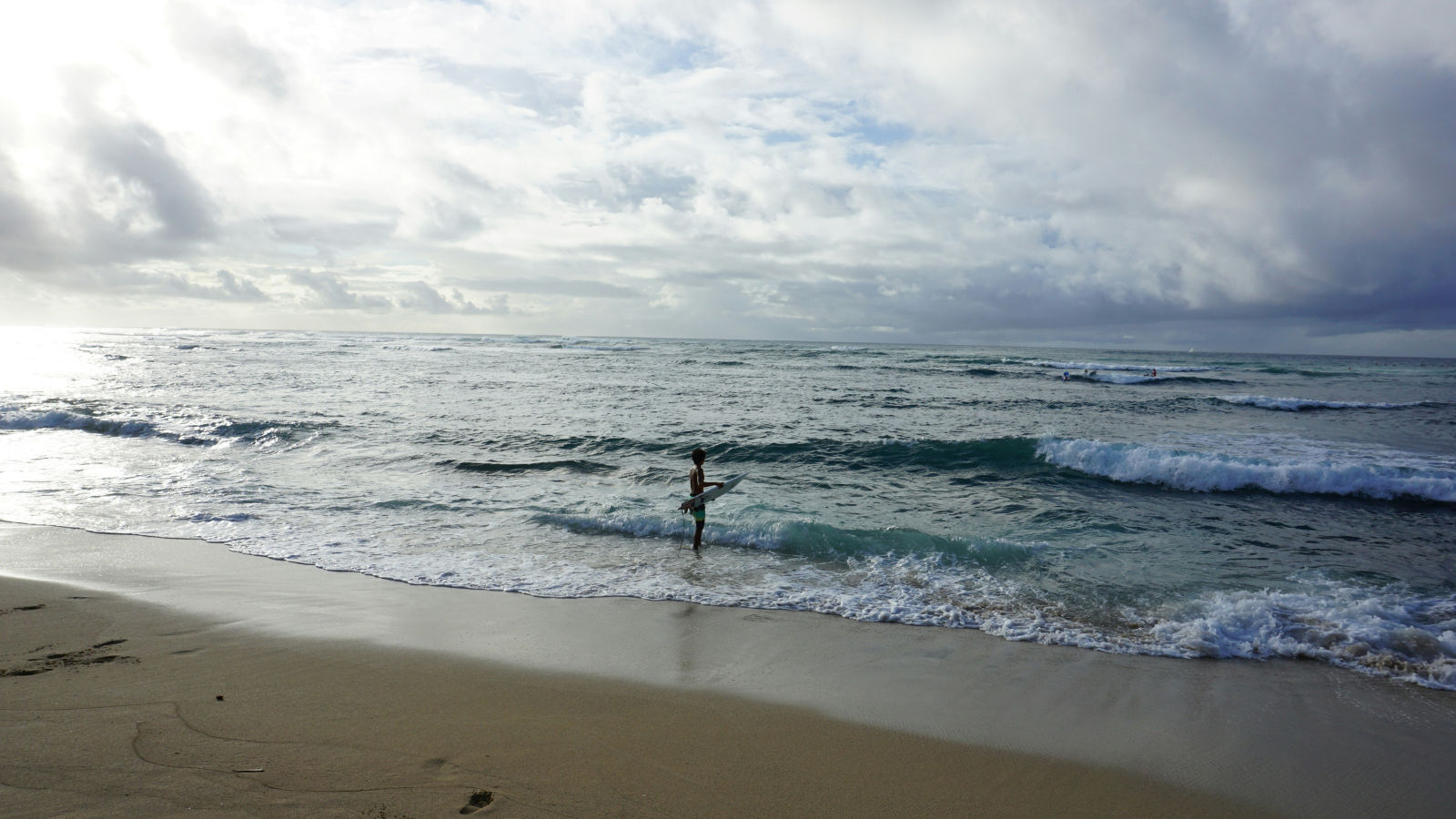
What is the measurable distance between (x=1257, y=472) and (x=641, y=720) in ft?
47.6

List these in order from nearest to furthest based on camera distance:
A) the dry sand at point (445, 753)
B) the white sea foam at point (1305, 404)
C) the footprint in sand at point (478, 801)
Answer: the footprint in sand at point (478, 801) < the dry sand at point (445, 753) < the white sea foam at point (1305, 404)

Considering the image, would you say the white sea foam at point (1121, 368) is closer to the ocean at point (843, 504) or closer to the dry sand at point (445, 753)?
the ocean at point (843, 504)

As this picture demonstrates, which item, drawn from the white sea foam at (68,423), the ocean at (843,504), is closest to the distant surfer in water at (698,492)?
the ocean at (843,504)

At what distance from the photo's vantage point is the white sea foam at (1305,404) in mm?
29703

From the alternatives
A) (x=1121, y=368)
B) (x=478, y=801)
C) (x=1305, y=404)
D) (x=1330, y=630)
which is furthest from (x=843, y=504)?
(x=1121, y=368)

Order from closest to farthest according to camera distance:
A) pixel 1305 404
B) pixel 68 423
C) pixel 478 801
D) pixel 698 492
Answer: pixel 478 801 < pixel 698 492 < pixel 68 423 < pixel 1305 404

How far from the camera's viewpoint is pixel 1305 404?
100.0 feet

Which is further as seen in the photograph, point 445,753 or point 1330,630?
point 1330,630

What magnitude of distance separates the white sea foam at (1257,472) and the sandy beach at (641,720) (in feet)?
30.4

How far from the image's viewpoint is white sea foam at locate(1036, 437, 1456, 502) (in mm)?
12961

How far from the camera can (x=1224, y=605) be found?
7.07 metres

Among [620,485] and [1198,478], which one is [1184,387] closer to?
[1198,478]

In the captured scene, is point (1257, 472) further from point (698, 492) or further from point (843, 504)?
point (698, 492)

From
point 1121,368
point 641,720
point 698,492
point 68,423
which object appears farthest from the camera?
point 1121,368
